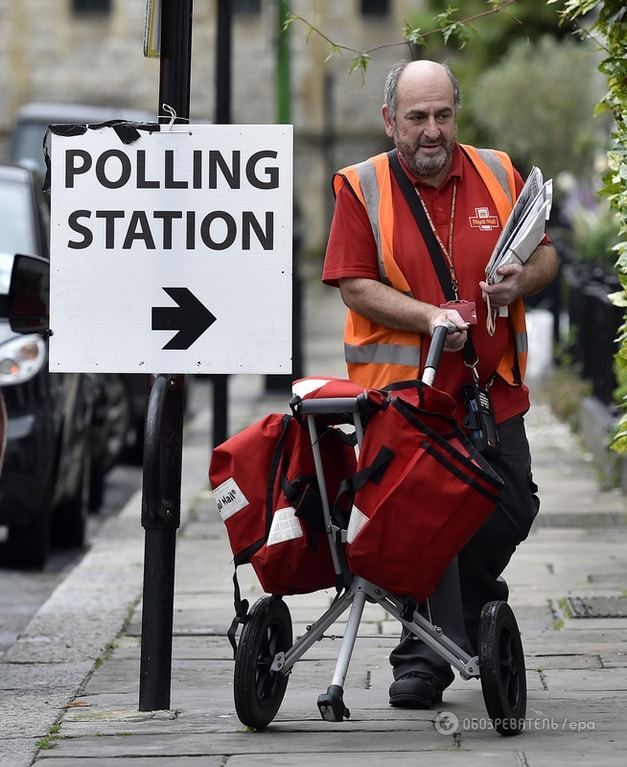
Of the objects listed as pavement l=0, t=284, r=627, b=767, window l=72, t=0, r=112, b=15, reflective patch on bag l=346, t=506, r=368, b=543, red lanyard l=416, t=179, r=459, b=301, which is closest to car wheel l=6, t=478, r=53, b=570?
pavement l=0, t=284, r=627, b=767

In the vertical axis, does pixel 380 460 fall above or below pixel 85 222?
below

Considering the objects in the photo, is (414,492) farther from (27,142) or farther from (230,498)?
(27,142)

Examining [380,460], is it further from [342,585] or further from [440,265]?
[440,265]

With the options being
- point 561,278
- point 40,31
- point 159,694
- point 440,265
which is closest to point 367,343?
point 440,265

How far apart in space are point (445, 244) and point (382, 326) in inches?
11.7

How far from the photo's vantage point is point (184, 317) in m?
5.14

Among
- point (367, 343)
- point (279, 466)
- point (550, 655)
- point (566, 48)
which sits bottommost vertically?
point (550, 655)

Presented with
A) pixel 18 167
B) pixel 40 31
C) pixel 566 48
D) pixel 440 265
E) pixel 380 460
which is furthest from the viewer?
pixel 40 31

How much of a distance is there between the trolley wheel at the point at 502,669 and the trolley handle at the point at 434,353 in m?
0.66

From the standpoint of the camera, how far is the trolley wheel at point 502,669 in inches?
186

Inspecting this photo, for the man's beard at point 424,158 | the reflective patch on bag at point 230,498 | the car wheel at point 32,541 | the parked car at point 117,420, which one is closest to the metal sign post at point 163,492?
the reflective patch on bag at point 230,498

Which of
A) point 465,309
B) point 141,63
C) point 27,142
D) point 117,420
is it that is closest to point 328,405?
point 465,309

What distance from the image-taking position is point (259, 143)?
5125 mm

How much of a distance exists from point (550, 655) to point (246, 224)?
1.91 metres
